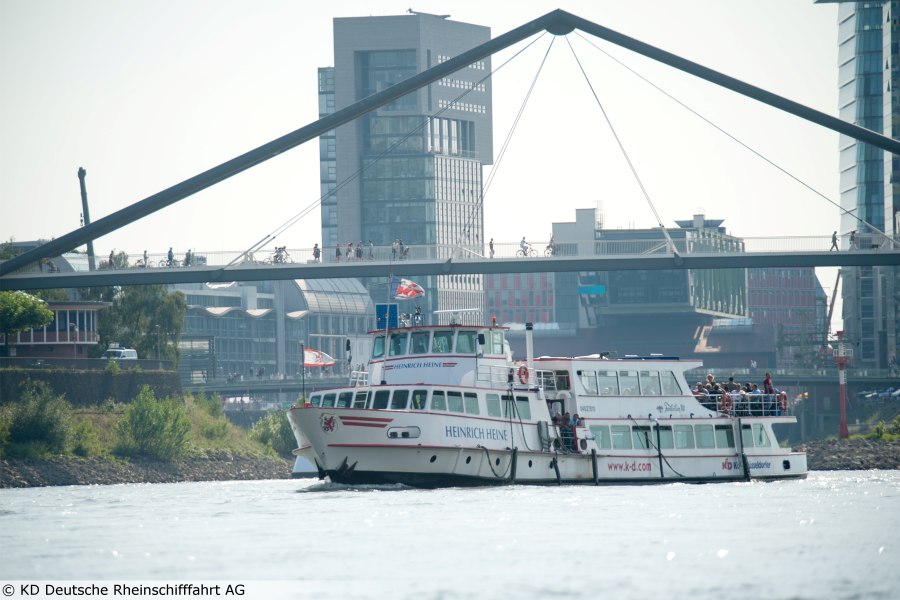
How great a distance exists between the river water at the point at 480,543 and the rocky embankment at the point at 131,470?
27.8 metres

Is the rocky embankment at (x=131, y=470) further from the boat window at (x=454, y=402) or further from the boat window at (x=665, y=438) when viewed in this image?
the boat window at (x=665, y=438)

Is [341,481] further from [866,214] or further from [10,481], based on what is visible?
[866,214]

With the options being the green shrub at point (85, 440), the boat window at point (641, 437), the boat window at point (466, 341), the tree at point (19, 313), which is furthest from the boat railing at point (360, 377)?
the tree at point (19, 313)

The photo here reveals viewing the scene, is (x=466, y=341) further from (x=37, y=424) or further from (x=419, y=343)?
(x=37, y=424)

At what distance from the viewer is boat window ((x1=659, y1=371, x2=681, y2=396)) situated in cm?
6425

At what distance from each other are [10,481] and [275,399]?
98488mm

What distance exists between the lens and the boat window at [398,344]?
6081 centimetres

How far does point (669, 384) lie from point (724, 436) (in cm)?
329

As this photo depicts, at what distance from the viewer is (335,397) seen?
60.3 meters

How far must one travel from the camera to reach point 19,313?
99688mm

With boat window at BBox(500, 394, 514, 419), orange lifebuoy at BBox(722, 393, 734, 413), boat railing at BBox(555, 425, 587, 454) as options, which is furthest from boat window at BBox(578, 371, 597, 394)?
orange lifebuoy at BBox(722, 393, 734, 413)

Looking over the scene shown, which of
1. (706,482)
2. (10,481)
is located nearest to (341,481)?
(706,482)

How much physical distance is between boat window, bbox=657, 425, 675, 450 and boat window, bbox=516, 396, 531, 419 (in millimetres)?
6095

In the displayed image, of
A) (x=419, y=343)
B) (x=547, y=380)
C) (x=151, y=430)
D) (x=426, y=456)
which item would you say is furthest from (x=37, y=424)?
(x=426, y=456)
